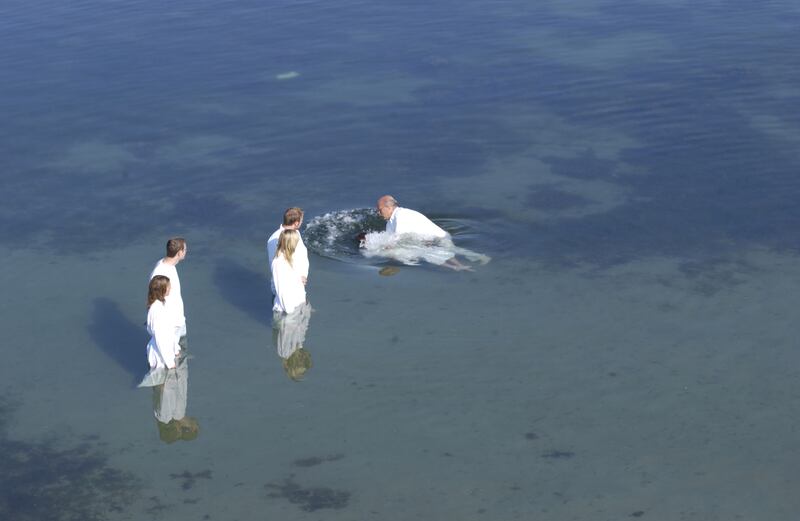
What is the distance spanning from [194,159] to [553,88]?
9.52 metres

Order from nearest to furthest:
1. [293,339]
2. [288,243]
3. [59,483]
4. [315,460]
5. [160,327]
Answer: [59,483]
[315,460]
[160,327]
[288,243]
[293,339]

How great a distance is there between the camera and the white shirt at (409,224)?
1791 centimetres

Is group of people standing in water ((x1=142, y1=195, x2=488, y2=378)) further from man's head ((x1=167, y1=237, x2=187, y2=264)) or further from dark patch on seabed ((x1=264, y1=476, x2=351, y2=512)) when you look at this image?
dark patch on seabed ((x1=264, y1=476, x2=351, y2=512))

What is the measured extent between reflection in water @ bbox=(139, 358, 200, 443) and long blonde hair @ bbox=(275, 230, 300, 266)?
7.32ft

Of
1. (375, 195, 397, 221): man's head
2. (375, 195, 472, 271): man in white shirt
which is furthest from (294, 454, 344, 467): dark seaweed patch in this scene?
(375, 195, 397, 221): man's head

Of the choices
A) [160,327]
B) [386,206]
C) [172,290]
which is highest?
[386,206]

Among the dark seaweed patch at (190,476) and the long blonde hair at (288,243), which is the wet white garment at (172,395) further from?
the long blonde hair at (288,243)

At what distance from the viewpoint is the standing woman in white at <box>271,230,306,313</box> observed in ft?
50.5

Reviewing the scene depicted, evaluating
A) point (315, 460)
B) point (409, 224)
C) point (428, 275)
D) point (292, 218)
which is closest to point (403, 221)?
point (409, 224)

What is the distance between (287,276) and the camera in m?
15.6

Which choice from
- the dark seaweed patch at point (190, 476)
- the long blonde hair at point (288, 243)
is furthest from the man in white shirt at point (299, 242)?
the dark seaweed patch at point (190, 476)

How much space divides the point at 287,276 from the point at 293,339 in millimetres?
1108

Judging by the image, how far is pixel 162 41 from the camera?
31.9 metres

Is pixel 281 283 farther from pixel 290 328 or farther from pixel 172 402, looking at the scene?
pixel 172 402
